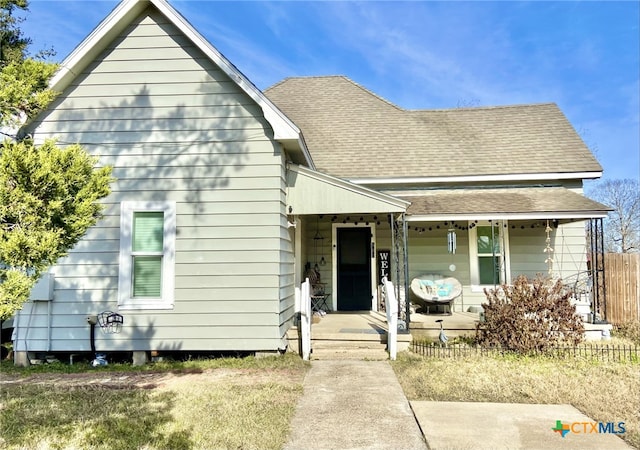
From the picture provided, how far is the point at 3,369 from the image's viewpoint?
22.4 feet

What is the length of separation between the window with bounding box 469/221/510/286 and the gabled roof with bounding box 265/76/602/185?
4.58 feet

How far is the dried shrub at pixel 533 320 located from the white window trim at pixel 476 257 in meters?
3.23

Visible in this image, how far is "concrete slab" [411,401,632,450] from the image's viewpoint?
3.69 meters

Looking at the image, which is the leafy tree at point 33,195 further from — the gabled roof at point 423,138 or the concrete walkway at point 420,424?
the gabled roof at point 423,138

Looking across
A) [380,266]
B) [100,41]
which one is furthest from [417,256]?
[100,41]

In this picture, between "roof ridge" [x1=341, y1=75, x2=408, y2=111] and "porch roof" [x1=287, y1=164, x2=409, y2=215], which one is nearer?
"porch roof" [x1=287, y1=164, x2=409, y2=215]

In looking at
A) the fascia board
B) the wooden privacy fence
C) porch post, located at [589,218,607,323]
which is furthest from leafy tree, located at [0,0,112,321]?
the wooden privacy fence

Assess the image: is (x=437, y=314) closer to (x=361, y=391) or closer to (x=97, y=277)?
(x=361, y=391)

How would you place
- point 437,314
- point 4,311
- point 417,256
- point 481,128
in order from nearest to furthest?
point 4,311 → point 437,314 → point 417,256 → point 481,128

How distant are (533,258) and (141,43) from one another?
10.1 m

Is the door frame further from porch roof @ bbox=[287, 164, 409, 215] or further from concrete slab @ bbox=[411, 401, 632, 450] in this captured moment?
concrete slab @ bbox=[411, 401, 632, 450]

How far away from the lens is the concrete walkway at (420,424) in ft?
12.2

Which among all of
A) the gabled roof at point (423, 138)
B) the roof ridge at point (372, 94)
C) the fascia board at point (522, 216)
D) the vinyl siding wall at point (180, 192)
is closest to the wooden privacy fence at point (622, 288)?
the fascia board at point (522, 216)

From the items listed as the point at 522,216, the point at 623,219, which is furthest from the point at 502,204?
the point at 623,219
